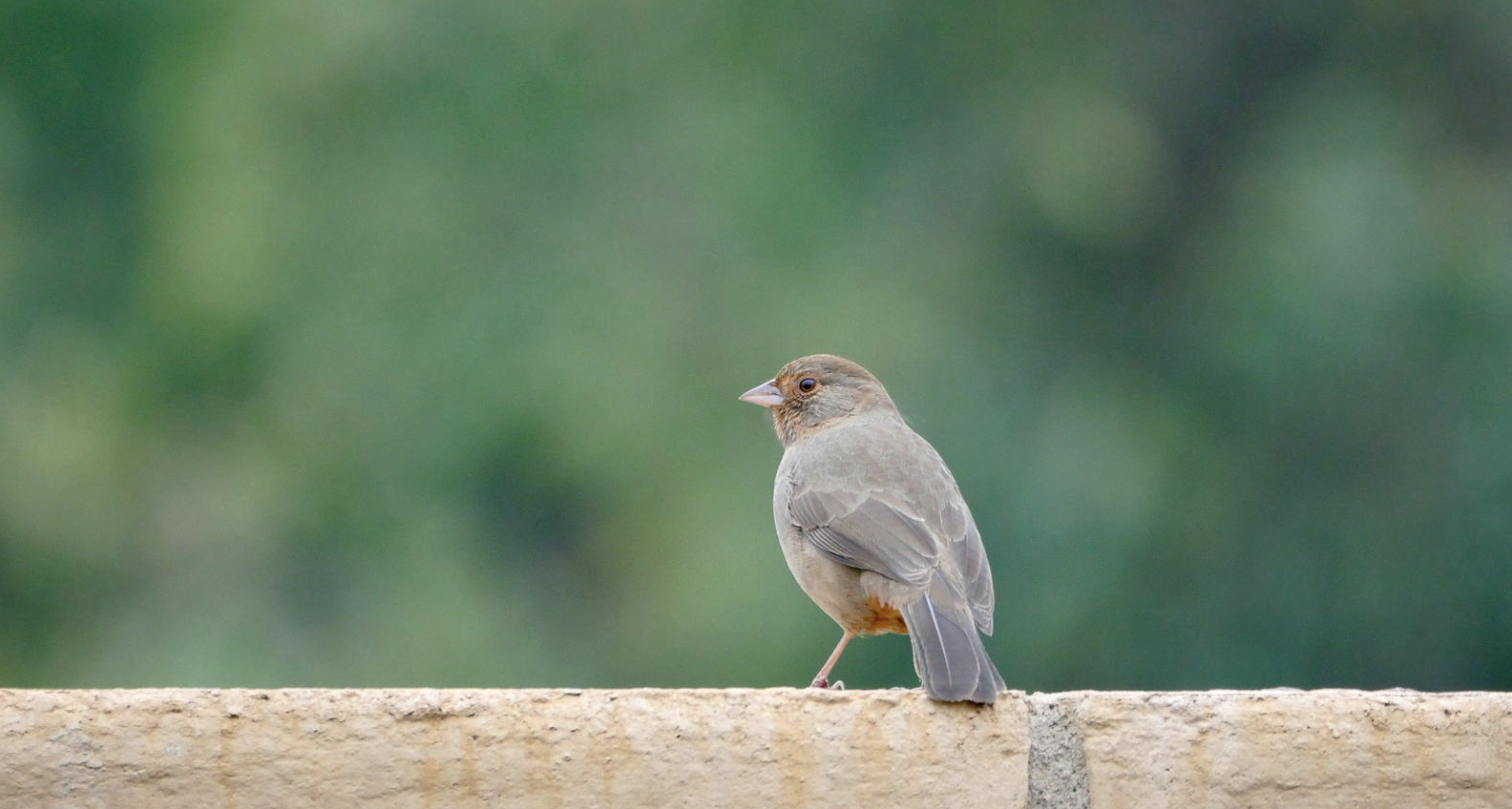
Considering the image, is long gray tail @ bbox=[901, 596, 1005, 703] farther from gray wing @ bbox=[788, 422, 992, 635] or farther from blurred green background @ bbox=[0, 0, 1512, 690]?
blurred green background @ bbox=[0, 0, 1512, 690]

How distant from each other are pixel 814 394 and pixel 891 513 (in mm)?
1322

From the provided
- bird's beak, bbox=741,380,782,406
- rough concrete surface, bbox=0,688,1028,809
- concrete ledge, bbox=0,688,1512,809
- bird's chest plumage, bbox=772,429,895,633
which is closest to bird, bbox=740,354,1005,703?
bird's chest plumage, bbox=772,429,895,633

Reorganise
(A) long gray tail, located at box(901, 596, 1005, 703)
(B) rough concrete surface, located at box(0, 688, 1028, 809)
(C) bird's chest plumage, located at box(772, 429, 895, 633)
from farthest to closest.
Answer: (C) bird's chest plumage, located at box(772, 429, 895, 633) < (A) long gray tail, located at box(901, 596, 1005, 703) < (B) rough concrete surface, located at box(0, 688, 1028, 809)

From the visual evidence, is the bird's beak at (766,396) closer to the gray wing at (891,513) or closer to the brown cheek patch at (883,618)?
the gray wing at (891,513)

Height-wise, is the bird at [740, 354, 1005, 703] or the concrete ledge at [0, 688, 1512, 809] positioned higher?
the bird at [740, 354, 1005, 703]

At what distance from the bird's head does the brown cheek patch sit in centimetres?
129

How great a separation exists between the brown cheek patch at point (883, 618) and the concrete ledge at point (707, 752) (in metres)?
1.54

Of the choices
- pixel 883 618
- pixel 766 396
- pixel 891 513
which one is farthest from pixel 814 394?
pixel 883 618

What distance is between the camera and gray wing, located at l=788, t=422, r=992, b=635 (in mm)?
4273

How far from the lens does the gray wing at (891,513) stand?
427 cm

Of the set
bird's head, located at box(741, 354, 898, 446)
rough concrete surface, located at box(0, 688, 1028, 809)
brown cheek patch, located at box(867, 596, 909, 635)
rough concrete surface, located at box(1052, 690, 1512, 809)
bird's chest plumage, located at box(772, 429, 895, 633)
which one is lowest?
rough concrete surface, located at box(1052, 690, 1512, 809)

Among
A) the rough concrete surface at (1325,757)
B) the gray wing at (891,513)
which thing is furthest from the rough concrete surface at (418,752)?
the gray wing at (891,513)

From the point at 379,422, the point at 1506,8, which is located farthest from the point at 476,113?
the point at 1506,8

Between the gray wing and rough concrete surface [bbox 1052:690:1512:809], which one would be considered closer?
rough concrete surface [bbox 1052:690:1512:809]
